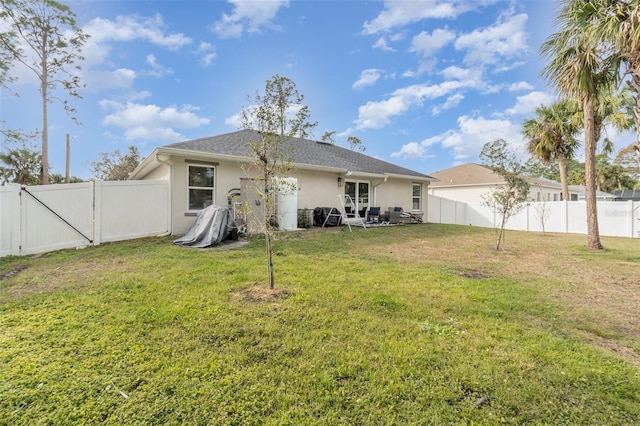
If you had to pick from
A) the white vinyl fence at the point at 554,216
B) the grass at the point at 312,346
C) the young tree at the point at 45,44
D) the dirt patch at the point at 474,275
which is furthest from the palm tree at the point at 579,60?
the young tree at the point at 45,44

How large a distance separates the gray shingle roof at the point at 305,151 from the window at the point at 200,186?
742mm

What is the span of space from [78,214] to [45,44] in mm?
12943

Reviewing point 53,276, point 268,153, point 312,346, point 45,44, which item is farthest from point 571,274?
point 45,44

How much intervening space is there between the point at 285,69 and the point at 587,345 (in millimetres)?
16741

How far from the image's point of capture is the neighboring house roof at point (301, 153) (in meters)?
9.16

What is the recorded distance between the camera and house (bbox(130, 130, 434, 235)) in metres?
9.07

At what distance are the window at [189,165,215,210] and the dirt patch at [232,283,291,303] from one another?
6252mm

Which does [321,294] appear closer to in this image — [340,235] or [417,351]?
[417,351]

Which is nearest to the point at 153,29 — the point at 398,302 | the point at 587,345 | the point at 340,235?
the point at 340,235

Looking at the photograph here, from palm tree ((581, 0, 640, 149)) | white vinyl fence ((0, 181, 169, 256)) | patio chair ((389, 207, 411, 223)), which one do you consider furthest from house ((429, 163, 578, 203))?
white vinyl fence ((0, 181, 169, 256))

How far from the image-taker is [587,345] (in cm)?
290

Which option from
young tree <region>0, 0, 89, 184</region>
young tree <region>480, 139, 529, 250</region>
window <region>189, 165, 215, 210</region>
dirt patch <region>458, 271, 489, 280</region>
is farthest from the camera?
young tree <region>0, 0, 89, 184</region>

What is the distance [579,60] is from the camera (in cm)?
677

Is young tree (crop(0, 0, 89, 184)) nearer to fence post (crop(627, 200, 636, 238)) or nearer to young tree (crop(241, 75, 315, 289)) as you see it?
young tree (crop(241, 75, 315, 289))
